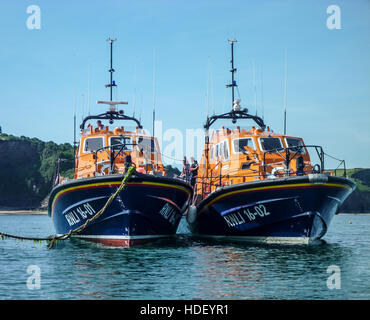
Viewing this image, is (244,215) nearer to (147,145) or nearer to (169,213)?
(169,213)

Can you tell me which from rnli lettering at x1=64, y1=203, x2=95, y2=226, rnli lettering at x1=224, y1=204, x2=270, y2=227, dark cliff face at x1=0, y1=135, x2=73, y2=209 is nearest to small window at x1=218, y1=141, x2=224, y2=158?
rnli lettering at x1=224, y1=204, x2=270, y2=227

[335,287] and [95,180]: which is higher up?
[95,180]

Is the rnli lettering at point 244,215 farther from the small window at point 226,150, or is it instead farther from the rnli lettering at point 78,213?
the rnli lettering at point 78,213

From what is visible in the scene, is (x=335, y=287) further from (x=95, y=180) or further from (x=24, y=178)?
(x=24, y=178)

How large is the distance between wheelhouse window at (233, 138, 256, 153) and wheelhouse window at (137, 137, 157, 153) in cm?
284

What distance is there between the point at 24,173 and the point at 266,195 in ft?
316

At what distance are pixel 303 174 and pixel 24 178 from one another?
95.2 metres

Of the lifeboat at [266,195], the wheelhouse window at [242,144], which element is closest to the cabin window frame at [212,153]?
the lifeboat at [266,195]

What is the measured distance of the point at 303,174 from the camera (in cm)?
A: 1469

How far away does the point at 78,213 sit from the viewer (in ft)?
50.0

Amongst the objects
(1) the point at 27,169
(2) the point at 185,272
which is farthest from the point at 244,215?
(1) the point at 27,169

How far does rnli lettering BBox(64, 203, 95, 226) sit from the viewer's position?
48.5ft
